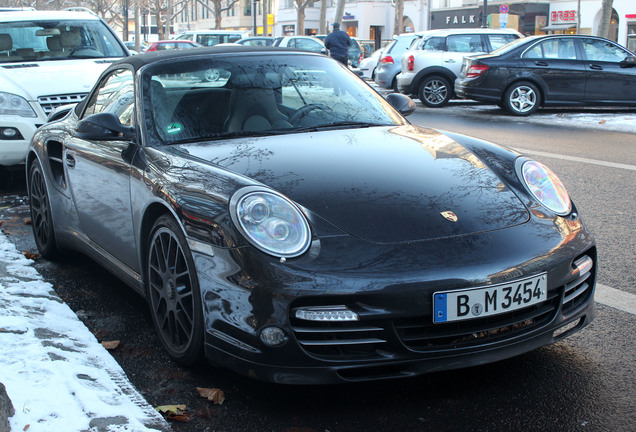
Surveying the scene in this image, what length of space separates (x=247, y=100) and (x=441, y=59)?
12.7 metres

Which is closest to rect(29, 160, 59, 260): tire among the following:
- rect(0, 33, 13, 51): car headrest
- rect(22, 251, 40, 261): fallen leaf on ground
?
rect(22, 251, 40, 261): fallen leaf on ground

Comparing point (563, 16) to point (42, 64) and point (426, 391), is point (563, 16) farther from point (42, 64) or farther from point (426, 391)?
point (426, 391)

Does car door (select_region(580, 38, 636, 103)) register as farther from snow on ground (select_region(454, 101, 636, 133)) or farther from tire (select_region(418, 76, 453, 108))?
tire (select_region(418, 76, 453, 108))

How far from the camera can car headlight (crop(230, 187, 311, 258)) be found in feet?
9.21

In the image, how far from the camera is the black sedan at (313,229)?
8.96ft

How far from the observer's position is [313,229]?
9.52 feet

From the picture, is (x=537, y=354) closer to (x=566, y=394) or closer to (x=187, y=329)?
(x=566, y=394)

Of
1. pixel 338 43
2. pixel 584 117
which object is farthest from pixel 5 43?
pixel 338 43

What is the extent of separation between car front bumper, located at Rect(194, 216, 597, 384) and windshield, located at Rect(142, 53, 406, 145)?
3.83ft

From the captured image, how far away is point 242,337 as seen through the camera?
9.21 ft

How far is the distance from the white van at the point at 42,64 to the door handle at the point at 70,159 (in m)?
3.02

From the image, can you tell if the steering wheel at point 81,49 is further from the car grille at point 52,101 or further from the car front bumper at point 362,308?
the car front bumper at point 362,308

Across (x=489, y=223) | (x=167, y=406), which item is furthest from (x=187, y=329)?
(x=489, y=223)

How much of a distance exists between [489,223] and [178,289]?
125cm
